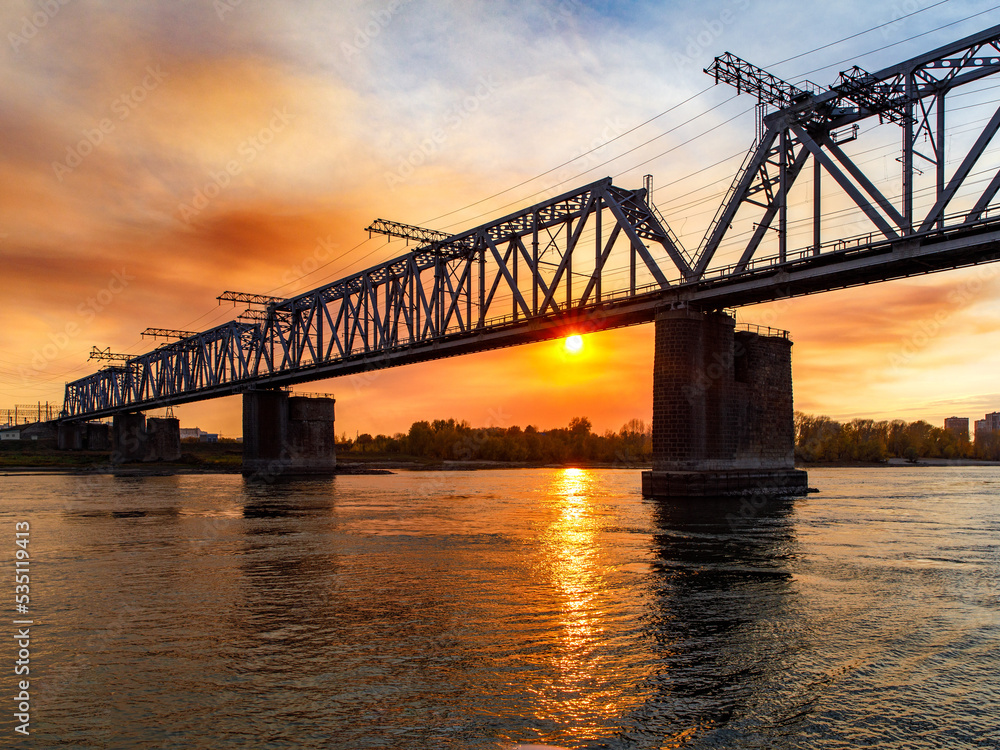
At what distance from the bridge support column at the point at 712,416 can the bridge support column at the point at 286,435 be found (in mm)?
67911

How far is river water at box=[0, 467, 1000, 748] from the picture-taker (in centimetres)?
808

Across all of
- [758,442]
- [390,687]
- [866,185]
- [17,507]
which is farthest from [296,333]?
[390,687]

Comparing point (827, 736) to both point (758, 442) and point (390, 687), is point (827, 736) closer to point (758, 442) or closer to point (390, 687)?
point (390, 687)

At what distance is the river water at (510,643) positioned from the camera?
8.08m

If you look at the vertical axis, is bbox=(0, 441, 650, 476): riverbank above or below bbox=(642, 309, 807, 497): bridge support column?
below

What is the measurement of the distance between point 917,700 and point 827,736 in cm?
215

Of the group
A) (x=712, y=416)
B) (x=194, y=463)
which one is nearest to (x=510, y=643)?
(x=712, y=416)

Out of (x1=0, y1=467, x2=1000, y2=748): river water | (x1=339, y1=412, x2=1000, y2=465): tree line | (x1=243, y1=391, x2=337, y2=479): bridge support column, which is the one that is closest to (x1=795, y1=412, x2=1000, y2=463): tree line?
(x1=339, y1=412, x2=1000, y2=465): tree line

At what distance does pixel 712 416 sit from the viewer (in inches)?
1898

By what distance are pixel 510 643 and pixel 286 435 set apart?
317 feet

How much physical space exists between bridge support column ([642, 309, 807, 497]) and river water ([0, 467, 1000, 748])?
61.1ft

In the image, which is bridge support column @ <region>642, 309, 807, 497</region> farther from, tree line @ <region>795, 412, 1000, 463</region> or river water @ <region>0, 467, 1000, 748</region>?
tree line @ <region>795, 412, 1000, 463</region>

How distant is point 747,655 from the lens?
35.9 ft

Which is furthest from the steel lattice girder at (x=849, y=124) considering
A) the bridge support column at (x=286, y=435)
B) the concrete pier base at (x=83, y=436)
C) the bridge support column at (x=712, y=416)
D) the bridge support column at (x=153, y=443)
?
the concrete pier base at (x=83, y=436)
